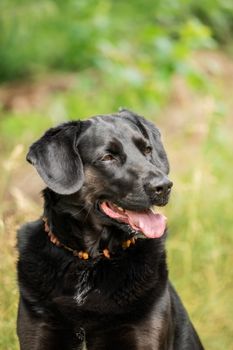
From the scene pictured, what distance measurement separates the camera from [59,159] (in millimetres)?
4086

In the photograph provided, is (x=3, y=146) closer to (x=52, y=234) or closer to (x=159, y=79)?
(x=159, y=79)

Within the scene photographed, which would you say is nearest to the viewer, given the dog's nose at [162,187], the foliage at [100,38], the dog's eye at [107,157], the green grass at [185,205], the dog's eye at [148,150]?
the dog's nose at [162,187]

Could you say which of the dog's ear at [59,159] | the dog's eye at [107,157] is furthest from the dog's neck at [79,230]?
the dog's eye at [107,157]

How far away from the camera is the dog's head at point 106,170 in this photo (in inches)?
156

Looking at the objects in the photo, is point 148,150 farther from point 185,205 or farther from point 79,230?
point 185,205

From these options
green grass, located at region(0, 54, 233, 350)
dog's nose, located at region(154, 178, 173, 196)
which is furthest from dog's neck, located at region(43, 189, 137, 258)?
green grass, located at region(0, 54, 233, 350)

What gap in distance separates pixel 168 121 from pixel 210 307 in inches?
202

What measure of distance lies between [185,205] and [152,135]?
8.03 feet

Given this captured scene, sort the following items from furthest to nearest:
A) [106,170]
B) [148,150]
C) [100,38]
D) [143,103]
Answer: [143,103]
[100,38]
[148,150]
[106,170]

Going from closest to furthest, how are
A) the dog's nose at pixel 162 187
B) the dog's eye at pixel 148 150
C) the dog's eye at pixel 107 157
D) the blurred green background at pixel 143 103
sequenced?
1. the dog's nose at pixel 162 187
2. the dog's eye at pixel 107 157
3. the dog's eye at pixel 148 150
4. the blurred green background at pixel 143 103

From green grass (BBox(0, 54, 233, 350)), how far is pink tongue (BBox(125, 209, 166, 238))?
4.15 feet

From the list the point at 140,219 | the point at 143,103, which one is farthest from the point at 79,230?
the point at 143,103

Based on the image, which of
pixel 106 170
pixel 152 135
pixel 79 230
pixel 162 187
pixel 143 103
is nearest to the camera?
pixel 162 187

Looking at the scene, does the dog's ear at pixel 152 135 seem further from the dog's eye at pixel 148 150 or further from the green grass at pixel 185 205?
the green grass at pixel 185 205
